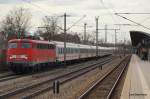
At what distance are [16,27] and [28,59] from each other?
4560 cm

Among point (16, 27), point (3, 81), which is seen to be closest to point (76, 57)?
point (16, 27)

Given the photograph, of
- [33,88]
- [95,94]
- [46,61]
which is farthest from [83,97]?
[46,61]

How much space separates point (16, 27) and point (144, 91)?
59626 millimetres

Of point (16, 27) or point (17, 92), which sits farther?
point (16, 27)

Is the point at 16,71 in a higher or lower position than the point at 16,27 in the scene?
lower

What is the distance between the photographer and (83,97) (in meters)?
19.5

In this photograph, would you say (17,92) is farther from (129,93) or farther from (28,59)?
(28,59)

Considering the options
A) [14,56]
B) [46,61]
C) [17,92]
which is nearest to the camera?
[17,92]

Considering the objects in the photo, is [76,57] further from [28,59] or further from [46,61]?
[28,59]

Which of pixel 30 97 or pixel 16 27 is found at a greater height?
pixel 16 27

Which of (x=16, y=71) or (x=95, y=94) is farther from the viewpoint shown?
(x=16, y=71)

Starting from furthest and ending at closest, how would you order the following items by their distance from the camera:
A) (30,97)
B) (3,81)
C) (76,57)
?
(76,57) < (3,81) < (30,97)

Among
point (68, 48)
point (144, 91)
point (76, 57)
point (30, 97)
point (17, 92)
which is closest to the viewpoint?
point (30, 97)

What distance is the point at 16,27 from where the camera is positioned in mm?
79938
